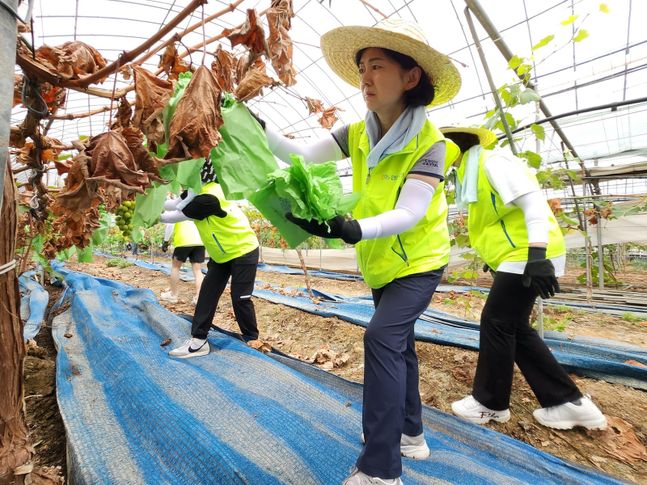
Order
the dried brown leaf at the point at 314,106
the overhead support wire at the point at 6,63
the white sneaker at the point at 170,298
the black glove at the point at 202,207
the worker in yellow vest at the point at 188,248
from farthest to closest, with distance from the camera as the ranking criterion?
1. the white sneaker at the point at 170,298
2. the worker in yellow vest at the point at 188,248
3. the black glove at the point at 202,207
4. the dried brown leaf at the point at 314,106
5. the overhead support wire at the point at 6,63

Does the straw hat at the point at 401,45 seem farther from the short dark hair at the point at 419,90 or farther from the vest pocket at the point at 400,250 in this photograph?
the vest pocket at the point at 400,250

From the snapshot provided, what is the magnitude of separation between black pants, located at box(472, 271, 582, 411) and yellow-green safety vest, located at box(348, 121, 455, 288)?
561mm

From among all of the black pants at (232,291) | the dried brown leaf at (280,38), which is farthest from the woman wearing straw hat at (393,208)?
the black pants at (232,291)

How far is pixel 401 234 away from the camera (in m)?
1.46

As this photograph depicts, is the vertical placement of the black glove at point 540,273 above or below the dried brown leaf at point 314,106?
below

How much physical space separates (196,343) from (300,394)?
45.1 inches

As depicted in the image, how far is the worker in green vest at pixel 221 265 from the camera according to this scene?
2766 millimetres

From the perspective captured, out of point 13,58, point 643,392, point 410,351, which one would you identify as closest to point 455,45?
point 643,392

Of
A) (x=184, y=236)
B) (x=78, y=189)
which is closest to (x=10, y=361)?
(x=78, y=189)

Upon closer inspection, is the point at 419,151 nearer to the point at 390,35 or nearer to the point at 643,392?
the point at 390,35

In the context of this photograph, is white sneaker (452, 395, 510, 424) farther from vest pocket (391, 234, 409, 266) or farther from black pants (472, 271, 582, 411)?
vest pocket (391, 234, 409, 266)

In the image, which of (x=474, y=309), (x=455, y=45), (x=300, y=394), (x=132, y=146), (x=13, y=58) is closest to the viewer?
(x=13, y=58)

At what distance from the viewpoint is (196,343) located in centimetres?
278

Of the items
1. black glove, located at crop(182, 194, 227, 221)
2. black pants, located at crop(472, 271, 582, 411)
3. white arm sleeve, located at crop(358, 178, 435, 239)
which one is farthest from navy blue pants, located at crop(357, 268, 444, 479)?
black glove, located at crop(182, 194, 227, 221)
